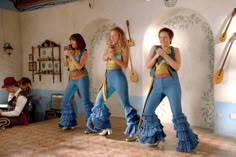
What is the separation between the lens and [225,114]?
12.7 feet

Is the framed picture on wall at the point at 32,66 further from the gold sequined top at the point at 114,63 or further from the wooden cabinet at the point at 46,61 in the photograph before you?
the gold sequined top at the point at 114,63

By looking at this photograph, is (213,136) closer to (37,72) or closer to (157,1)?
(157,1)

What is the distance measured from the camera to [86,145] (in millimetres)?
3377

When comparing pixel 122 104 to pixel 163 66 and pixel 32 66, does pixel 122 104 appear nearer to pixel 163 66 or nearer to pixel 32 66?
pixel 163 66

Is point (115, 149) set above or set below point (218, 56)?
below

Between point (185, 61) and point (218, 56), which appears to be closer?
point (218, 56)

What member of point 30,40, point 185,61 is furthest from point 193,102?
point 30,40

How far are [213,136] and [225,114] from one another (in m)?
0.36

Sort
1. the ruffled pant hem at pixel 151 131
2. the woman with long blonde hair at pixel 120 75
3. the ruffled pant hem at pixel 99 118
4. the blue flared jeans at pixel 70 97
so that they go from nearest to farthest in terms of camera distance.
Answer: the ruffled pant hem at pixel 151 131 → the woman with long blonde hair at pixel 120 75 → the ruffled pant hem at pixel 99 118 → the blue flared jeans at pixel 70 97

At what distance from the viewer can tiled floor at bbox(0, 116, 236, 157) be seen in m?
3.04

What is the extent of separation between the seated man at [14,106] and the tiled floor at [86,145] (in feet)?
0.52

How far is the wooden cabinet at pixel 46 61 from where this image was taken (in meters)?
5.91

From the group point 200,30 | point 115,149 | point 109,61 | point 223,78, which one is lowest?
point 115,149

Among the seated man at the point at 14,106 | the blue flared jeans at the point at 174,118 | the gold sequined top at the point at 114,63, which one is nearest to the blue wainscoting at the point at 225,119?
the blue flared jeans at the point at 174,118
